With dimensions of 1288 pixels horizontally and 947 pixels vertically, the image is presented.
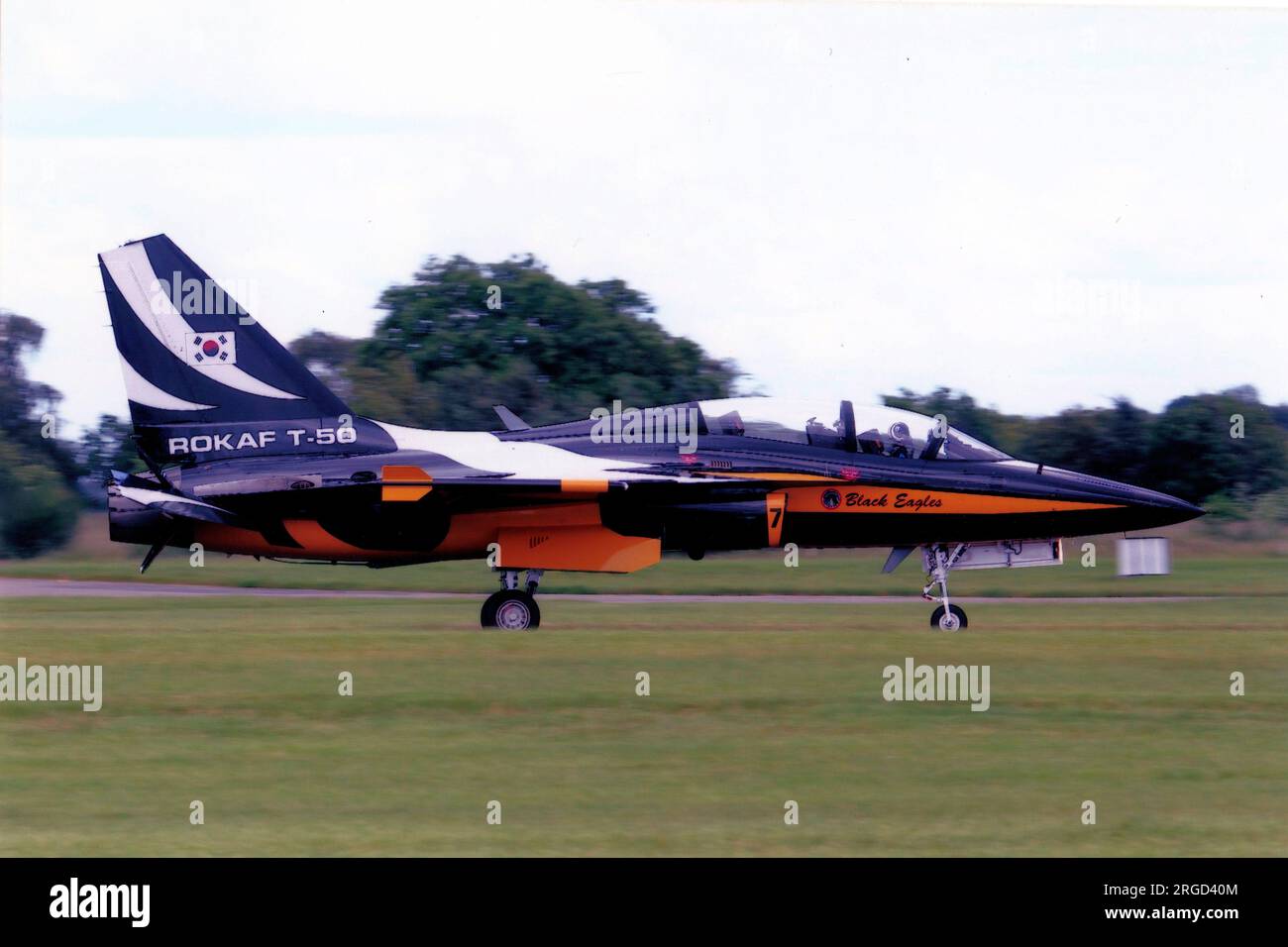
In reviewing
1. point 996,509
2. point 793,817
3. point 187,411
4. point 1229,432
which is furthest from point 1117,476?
point 793,817

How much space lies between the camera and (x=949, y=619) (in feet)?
52.6

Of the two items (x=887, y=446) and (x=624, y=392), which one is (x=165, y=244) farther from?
(x=624, y=392)

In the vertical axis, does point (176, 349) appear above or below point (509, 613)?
above

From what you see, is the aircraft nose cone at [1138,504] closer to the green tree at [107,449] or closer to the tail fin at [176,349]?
the tail fin at [176,349]

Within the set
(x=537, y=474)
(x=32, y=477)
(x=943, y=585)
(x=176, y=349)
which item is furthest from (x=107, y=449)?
(x=943, y=585)

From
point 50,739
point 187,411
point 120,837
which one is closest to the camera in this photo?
point 120,837

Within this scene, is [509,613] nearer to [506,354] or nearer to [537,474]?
[537,474]

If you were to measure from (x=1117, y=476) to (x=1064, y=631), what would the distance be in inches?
570

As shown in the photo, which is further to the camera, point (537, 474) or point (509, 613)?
point (509, 613)

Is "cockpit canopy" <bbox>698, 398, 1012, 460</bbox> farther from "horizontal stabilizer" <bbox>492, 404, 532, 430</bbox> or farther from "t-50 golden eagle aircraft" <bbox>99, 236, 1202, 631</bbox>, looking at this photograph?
"horizontal stabilizer" <bbox>492, 404, 532, 430</bbox>

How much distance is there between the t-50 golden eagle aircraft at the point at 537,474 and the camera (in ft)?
52.7

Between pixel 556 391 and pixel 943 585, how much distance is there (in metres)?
15.1

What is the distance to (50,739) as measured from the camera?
1041 cm

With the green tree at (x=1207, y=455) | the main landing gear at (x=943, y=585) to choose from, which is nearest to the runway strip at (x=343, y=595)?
the main landing gear at (x=943, y=585)
